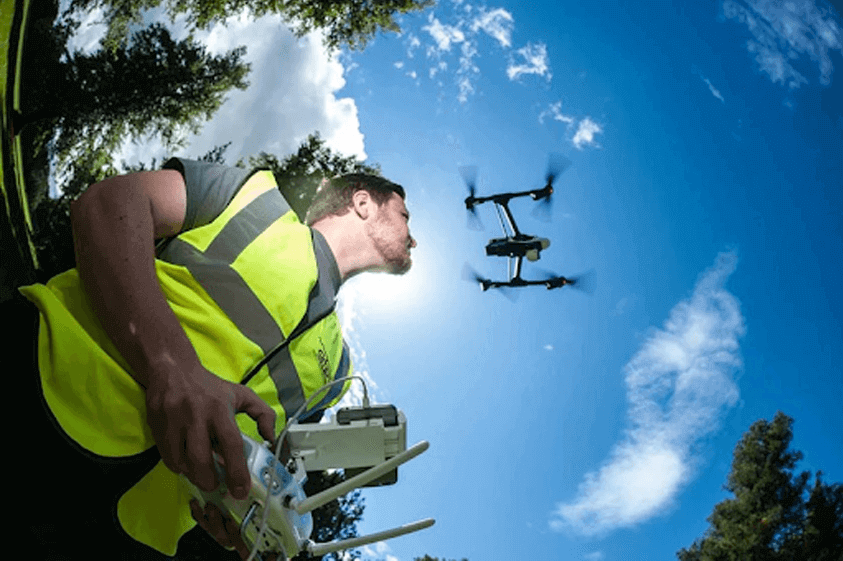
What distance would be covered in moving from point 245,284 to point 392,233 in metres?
0.71

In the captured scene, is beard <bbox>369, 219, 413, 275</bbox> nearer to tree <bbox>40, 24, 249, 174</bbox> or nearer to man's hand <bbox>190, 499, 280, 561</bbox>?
man's hand <bbox>190, 499, 280, 561</bbox>

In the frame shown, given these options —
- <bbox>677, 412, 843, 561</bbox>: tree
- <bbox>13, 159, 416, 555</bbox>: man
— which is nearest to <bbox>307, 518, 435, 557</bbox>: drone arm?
<bbox>13, 159, 416, 555</bbox>: man

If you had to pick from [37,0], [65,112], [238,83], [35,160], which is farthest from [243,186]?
[238,83]

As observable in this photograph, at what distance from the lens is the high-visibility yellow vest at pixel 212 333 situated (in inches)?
39.1

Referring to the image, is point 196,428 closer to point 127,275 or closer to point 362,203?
point 127,275

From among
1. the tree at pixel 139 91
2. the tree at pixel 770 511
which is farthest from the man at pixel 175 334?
the tree at pixel 770 511

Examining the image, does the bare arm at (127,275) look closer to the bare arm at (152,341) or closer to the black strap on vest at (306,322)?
the bare arm at (152,341)

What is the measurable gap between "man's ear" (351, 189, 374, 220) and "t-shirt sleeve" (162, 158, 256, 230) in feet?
1.75

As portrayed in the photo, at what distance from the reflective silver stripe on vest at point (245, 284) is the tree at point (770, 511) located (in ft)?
88.6

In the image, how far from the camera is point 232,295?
48.6 inches

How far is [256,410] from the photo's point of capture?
1019 mm

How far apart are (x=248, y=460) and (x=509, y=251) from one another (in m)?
15.9

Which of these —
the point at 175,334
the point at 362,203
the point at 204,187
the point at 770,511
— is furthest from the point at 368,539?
the point at 770,511

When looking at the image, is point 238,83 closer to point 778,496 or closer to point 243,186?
point 243,186
